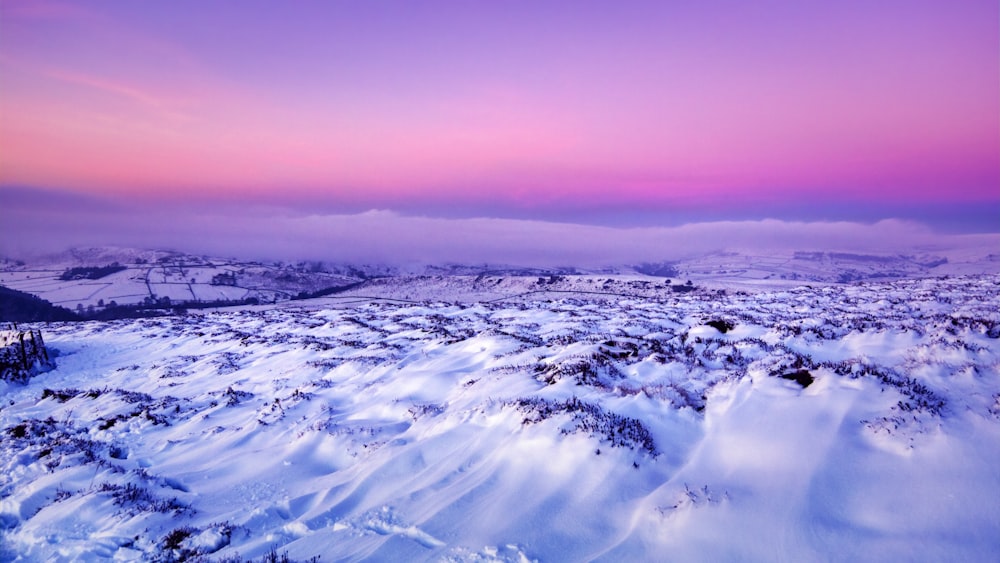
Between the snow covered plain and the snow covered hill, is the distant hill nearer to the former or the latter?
the snow covered hill

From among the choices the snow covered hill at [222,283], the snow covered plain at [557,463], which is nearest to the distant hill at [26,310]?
the snow covered hill at [222,283]

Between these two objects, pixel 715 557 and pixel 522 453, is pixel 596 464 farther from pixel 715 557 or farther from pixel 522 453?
pixel 715 557

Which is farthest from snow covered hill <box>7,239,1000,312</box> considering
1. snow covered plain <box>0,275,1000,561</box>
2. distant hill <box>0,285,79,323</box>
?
snow covered plain <box>0,275,1000,561</box>

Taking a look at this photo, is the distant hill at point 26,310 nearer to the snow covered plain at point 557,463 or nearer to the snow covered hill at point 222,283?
the snow covered hill at point 222,283

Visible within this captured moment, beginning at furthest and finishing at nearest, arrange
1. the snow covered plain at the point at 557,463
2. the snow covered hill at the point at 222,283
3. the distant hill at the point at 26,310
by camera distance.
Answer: the snow covered hill at the point at 222,283 → the distant hill at the point at 26,310 → the snow covered plain at the point at 557,463

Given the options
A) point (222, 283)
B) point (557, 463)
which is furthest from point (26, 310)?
point (557, 463)

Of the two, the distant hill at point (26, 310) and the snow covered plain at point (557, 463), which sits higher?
the snow covered plain at point (557, 463)
